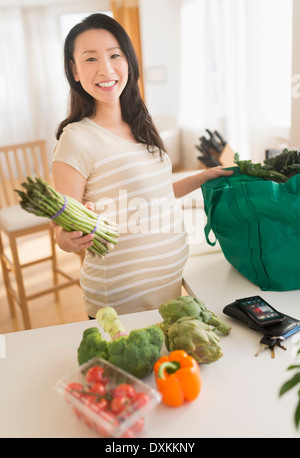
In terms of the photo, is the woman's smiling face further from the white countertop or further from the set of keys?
the set of keys

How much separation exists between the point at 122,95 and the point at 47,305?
77.3 inches

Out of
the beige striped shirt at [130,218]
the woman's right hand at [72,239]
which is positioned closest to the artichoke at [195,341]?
the woman's right hand at [72,239]

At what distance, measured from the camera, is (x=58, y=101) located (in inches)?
264

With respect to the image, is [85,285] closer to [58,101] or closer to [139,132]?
[139,132]

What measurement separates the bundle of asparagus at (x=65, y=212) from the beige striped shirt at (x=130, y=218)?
0.50 feet

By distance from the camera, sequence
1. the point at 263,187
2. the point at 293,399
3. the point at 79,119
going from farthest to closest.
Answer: the point at 79,119 < the point at 263,187 < the point at 293,399

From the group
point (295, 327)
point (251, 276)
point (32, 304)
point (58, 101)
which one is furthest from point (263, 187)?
point (58, 101)

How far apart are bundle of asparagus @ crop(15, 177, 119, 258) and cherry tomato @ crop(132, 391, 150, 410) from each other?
438 mm

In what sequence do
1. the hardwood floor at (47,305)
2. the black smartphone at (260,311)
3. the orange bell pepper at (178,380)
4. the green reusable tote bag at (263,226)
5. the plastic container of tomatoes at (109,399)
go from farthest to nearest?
the hardwood floor at (47,305) < the green reusable tote bag at (263,226) < the black smartphone at (260,311) < the orange bell pepper at (178,380) < the plastic container of tomatoes at (109,399)

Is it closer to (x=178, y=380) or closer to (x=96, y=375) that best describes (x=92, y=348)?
(x=96, y=375)

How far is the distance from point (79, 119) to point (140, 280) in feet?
1.80

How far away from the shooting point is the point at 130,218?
1.36 metres

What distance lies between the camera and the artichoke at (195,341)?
960 millimetres

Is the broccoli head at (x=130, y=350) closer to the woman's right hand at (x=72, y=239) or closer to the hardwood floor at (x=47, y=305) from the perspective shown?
the woman's right hand at (x=72, y=239)
